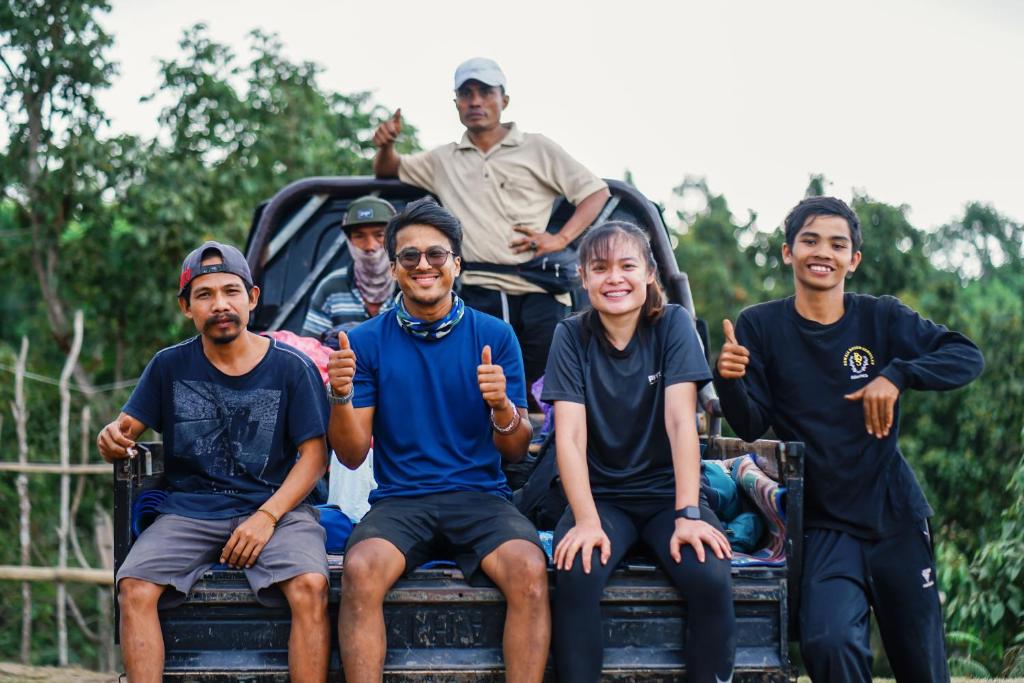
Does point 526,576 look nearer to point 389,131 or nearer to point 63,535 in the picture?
point 389,131

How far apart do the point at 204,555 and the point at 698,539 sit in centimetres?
140

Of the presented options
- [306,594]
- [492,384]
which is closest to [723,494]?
[492,384]

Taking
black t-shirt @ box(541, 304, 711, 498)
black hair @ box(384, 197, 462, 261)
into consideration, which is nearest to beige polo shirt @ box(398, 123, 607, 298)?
black hair @ box(384, 197, 462, 261)

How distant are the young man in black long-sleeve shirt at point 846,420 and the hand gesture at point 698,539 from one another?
374mm

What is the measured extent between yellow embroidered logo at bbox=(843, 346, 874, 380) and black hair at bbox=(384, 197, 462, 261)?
50.7 inches

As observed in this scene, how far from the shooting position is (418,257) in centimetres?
333

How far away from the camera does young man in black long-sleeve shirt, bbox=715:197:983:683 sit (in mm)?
3113

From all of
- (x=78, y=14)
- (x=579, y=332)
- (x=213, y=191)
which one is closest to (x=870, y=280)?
(x=213, y=191)

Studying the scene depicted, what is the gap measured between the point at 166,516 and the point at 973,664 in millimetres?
4389

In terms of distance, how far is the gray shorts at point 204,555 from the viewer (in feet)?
9.53

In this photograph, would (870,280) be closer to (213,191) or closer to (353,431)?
(213,191)

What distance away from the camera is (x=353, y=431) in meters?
3.27

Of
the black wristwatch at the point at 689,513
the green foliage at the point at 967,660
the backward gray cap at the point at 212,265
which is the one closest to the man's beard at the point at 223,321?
the backward gray cap at the point at 212,265

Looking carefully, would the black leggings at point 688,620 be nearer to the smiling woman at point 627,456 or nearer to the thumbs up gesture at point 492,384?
the smiling woman at point 627,456
